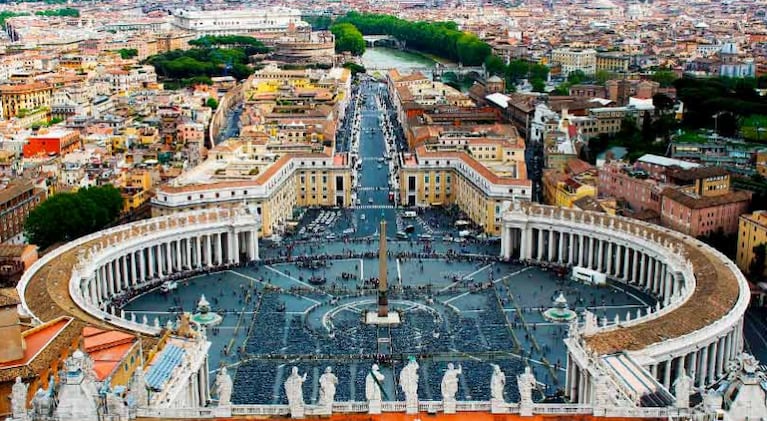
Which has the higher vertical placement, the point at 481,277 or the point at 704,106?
the point at 704,106

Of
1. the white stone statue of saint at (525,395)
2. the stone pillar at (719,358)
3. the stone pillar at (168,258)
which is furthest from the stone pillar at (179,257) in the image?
the white stone statue of saint at (525,395)

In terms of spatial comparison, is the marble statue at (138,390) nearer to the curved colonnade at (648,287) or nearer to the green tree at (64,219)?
the curved colonnade at (648,287)

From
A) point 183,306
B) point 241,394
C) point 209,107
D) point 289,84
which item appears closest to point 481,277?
point 183,306

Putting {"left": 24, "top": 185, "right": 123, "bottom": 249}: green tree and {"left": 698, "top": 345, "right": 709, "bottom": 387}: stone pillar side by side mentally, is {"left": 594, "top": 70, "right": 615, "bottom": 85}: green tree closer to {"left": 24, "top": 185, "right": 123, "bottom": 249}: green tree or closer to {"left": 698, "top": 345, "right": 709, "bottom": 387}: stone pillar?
{"left": 24, "top": 185, "right": 123, "bottom": 249}: green tree

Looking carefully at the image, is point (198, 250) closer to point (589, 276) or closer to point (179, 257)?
point (179, 257)

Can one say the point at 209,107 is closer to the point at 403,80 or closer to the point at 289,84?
the point at 289,84

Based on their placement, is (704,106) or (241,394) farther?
(704,106)

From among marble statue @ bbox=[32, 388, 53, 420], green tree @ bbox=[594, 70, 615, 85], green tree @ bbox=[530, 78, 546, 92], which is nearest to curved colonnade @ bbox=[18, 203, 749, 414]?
marble statue @ bbox=[32, 388, 53, 420]
